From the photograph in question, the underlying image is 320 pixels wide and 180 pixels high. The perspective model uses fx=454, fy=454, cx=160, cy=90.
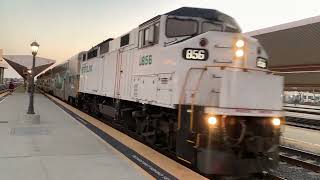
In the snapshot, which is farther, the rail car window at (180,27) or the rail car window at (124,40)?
→ the rail car window at (124,40)

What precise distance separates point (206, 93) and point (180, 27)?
7.76 ft

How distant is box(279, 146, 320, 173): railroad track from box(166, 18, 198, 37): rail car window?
13.8 ft

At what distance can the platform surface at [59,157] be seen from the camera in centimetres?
779

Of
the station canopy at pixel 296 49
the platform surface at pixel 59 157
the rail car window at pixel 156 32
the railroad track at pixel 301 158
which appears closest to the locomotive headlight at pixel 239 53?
the rail car window at pixel 156 32

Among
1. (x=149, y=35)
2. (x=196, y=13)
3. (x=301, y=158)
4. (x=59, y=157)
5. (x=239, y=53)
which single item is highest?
(x=196, y=13)

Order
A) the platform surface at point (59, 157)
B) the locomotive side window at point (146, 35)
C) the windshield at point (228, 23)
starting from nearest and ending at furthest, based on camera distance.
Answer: the platform surface at point (59, 157)
the windshield at point (228, 23)
the locomotive side window at point (146, 35)

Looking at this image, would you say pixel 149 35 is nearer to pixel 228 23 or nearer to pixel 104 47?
pixel 228 23

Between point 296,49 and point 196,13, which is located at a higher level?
point 296,49

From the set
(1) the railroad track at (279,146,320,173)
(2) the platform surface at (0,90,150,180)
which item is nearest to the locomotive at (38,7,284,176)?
(2) the platform surface at (0,90,150,180)

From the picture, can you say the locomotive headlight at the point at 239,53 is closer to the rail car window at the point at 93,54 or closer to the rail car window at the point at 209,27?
the rail car window at the point at 209,27

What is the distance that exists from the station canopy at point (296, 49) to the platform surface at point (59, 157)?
29.3 metres

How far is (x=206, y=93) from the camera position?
883 centimetres

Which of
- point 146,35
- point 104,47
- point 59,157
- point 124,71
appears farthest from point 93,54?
point 59,157

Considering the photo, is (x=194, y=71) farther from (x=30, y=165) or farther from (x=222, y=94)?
(x=30, y=165)
